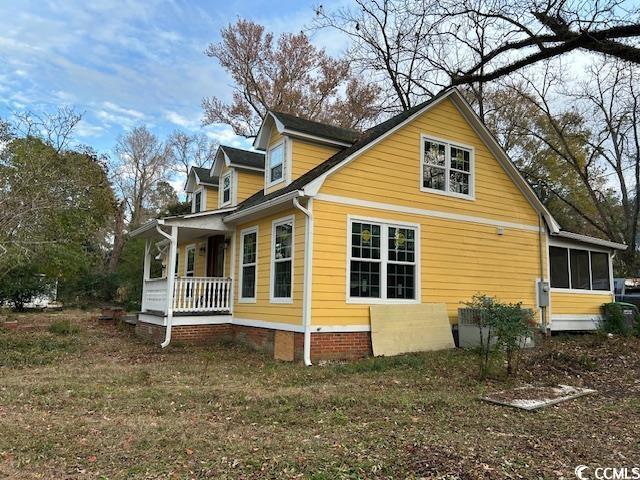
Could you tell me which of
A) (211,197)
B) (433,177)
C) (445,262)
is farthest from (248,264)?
(211,197)

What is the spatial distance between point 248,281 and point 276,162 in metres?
3.28

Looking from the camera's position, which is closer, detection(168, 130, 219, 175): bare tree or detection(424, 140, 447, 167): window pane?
detection(424, 140, 447, 167): window pane

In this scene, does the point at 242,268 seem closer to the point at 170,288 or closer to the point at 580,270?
the point at 170,288

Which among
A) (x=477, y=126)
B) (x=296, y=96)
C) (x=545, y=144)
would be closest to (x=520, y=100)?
(x=545, y=144)

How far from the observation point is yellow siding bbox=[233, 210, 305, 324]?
984 centimetres

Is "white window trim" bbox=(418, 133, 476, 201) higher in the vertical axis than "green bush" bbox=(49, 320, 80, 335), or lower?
higher

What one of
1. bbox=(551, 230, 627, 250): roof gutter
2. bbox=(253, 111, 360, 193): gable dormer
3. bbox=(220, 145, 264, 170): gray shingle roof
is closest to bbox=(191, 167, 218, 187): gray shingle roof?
bbox=(220, 145, 264, 170): gray shingle roof

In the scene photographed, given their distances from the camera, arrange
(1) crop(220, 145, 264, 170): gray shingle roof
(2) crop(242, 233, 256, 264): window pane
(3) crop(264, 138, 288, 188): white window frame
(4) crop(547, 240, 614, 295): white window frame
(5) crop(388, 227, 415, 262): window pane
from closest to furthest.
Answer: (5) crop(388, 227, 415, 262): window pane < (3) crop(264, 138, 288, 188): white window frame < (2) crop(242, 233, 256, 264): window pane < (4) crop(547, 240, 614, 295): white window frame < (1) crop(220, 145, 264, 170): gray shingle roof

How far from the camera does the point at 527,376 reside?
8047 millimetres

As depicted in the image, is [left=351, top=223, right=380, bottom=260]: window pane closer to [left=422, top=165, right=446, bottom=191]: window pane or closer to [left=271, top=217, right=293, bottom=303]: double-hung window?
[left=271, top=217, right=293, bottom=303]: double-hung window

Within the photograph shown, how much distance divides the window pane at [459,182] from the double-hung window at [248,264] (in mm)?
5264

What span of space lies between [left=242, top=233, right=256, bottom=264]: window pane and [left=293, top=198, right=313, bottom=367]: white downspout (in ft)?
9.19

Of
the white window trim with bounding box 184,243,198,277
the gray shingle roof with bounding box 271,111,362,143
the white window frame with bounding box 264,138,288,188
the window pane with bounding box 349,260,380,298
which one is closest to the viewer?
the window pane with bounding box 349,260,380,298

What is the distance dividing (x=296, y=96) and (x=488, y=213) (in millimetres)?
16328
